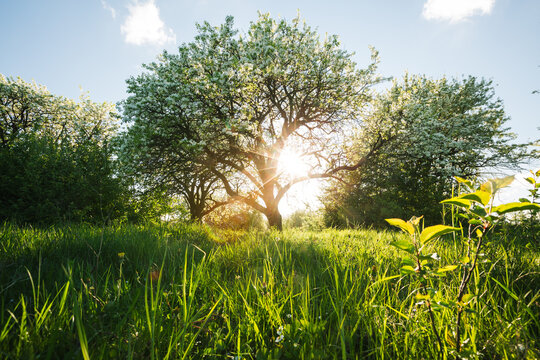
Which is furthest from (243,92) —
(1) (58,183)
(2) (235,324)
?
(2) (235,324)

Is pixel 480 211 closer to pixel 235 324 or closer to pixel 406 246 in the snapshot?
pixel 406 246

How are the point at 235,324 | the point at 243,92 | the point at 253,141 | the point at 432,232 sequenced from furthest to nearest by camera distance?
the point at 253,141 < the point at 243,92 < the point at 235,324 < the point at 432,232

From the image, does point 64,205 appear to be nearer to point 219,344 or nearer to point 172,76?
point 172,76

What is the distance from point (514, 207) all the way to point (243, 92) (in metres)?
12.4

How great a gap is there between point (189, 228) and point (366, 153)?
12.3 m

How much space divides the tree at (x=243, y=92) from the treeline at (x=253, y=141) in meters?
0.06

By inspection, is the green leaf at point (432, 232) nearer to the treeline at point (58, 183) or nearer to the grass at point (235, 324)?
the grass at point (235, 324)

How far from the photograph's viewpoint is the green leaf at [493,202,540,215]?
852 mm

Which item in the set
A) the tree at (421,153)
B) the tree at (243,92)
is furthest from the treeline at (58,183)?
the tree at (421,153)

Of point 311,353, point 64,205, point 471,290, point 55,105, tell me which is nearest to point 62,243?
point 311,353

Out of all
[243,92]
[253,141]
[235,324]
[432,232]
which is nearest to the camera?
[432,232]

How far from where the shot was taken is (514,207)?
91 centimetres

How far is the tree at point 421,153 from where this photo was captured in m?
12.9

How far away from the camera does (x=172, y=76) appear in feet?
37.7
